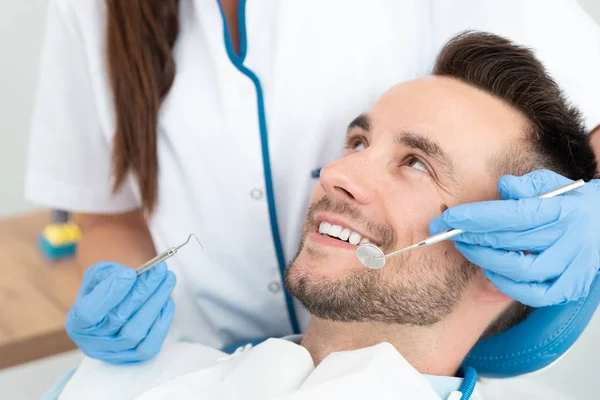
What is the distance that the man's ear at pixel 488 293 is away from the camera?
1.17 metres

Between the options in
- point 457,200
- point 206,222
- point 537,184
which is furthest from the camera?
point 206,222

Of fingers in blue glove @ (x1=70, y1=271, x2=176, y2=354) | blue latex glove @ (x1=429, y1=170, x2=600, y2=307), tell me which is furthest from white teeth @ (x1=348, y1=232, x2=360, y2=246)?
fingers in blue glove @ (x1=70, y1=271, x2=176, y2=354)

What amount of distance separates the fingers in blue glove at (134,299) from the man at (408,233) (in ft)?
0.35

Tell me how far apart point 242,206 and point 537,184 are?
59 cm

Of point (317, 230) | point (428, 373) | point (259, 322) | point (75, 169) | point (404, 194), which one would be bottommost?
point (259, 322)

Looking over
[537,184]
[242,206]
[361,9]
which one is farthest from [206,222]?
[537,184]

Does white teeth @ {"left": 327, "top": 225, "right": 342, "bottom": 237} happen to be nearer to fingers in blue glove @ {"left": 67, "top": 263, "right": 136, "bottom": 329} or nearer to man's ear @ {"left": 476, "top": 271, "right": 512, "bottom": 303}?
man's ear @ {"left": 476, "top": 271, "right": 512, "bottom": 303}

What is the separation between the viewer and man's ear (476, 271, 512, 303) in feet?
3.82

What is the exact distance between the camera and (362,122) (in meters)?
1.27

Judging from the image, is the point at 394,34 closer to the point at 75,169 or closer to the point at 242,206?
the point at 242,206

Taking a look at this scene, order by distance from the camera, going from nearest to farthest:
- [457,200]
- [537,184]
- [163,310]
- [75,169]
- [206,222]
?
1. [537,184]
2. [457,200]
3. [163,310]
4. [206,222]
5. [75,169]

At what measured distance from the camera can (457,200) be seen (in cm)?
116

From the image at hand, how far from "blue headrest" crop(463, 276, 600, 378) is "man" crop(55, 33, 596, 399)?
0.20 feet

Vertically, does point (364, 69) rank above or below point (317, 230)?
above
